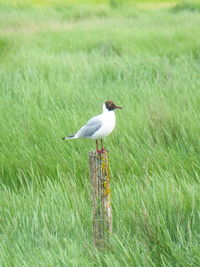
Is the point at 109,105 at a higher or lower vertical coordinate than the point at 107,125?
higher

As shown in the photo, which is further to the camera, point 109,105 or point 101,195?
point 109,105

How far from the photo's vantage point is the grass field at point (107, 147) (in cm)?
277

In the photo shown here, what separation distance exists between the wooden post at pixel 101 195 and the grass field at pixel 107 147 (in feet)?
0.28

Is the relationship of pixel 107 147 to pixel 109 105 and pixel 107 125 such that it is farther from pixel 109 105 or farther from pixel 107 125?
pixel 107 125

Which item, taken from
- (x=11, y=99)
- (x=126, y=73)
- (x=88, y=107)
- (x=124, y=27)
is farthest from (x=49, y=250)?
(x=124, y=27)

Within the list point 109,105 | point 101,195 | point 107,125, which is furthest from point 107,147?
point 101,195

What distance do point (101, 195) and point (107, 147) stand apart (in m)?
1.50

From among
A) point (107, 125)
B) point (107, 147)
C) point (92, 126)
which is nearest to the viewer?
point (107, 125)

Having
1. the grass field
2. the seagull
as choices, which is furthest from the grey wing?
the grass field

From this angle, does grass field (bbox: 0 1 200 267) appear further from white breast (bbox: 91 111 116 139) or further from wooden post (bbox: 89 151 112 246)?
white breast (bbox: 91 111 116 139)

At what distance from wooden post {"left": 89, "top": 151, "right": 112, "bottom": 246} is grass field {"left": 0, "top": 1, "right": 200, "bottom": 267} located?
9 cm

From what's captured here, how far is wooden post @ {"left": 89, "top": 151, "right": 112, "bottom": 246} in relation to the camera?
9.07 feet

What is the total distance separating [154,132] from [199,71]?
231 cm

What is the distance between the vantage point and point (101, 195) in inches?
110
